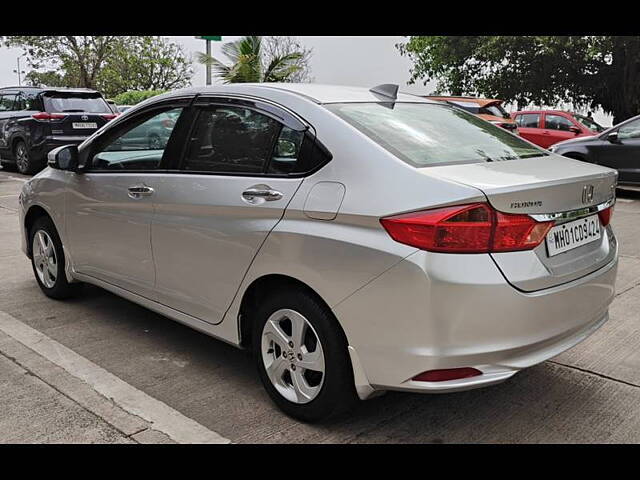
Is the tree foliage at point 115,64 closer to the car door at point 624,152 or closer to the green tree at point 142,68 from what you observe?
the green tree at point 142,68

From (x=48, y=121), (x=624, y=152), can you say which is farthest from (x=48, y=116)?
(x=624, y=152)

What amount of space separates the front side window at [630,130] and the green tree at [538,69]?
40.5ft

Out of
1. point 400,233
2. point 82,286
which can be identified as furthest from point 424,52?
point 400,233

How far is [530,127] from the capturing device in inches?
623

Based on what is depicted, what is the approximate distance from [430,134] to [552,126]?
43.7ft

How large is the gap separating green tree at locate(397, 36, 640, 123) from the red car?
7.80 m

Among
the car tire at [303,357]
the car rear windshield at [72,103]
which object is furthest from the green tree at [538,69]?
the car tire at [303,357]

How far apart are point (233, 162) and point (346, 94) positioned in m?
0.71

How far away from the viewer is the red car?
15070 millimetres

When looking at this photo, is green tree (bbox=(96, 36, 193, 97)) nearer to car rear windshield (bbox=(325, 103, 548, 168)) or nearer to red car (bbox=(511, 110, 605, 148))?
red car (bbox=(511, 110, 605, 148))

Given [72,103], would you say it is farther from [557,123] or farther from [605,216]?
[605,216]

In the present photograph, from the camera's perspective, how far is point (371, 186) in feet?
8.93

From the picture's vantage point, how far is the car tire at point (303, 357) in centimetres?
282

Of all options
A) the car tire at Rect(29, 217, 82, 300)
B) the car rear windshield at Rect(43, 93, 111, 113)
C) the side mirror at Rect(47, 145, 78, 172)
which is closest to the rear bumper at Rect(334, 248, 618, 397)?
the side mirror at Rect(47, 145, 78, 172)
